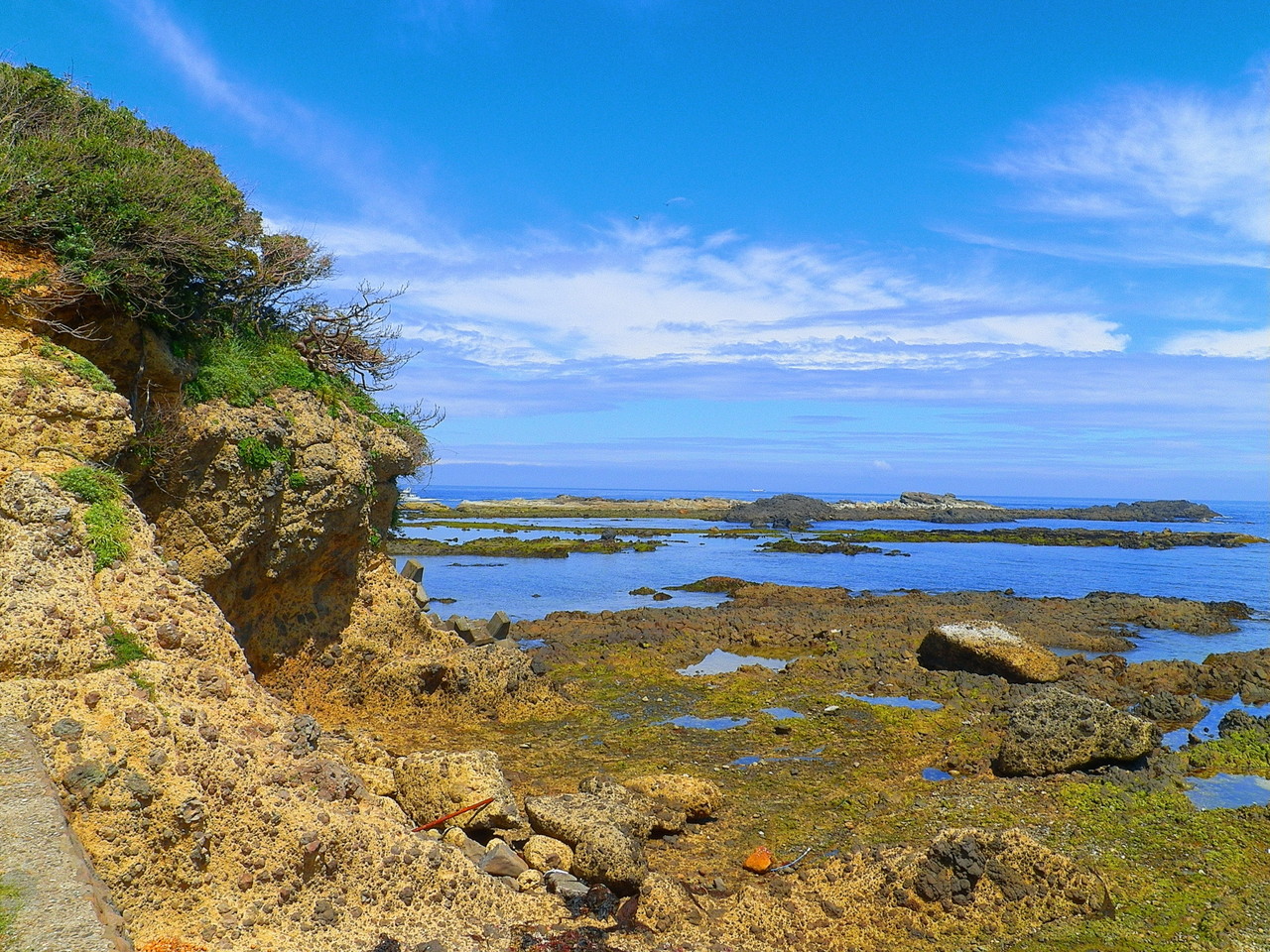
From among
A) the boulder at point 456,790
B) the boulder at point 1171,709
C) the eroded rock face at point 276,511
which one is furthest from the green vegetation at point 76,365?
the boulder at point 1171,709

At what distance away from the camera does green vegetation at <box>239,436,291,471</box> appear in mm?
11602

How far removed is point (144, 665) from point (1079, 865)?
9422mm

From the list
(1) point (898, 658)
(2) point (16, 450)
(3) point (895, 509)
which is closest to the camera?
(2) point (16, 450)

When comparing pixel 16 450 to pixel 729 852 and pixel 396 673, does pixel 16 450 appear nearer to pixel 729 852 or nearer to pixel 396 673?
pixel 396 673

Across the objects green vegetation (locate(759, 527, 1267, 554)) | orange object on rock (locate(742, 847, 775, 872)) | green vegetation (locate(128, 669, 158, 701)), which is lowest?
orange object on rock (locate(742, 847, 775, 872))

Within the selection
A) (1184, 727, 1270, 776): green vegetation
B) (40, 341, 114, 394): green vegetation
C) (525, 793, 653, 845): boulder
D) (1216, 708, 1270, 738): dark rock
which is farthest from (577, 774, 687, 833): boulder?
(1216, 708, 1270, 738): dark rock

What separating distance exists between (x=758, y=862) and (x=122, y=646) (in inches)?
272

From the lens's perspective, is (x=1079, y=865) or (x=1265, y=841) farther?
(x=1265, y=841)

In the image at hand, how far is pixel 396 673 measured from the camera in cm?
1423

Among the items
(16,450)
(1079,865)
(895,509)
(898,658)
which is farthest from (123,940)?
(895,509)

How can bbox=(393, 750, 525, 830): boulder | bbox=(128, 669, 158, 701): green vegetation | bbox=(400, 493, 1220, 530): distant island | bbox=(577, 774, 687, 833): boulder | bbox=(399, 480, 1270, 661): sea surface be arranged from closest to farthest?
bbox=(128, 669, 158, 701): green vegetation → bbox=(393, 750, 525, 830): boulder → bbox=(577, 774, 687, 833): boulder → bbox=(399, 480, 1270, 661): sea surface → bbox=(400, 493, 1220, 530): distant island

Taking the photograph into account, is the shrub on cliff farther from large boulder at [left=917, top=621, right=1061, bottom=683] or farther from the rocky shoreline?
large boulder at [left=917, top=621, right=1061, bottom=683]

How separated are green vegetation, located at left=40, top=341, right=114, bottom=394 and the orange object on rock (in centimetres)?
899

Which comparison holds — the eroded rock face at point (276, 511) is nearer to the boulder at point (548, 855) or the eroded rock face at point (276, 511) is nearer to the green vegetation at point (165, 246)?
the green vegetation at point (165, 246)
